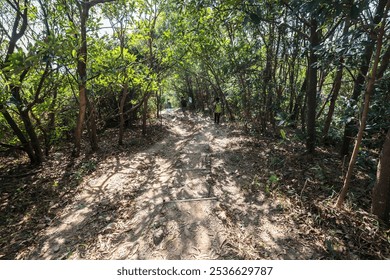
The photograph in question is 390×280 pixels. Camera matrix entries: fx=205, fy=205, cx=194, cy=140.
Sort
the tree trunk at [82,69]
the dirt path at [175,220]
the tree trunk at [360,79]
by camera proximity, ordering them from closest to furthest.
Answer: the dirt path at [175,220], the tree trunk at [360,79], the tree trunk at [82,69]

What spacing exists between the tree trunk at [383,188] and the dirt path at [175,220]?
4.41ft

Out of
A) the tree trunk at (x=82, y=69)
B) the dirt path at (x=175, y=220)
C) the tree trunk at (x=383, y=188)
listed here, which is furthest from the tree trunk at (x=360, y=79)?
the tree trunk at (x=82, y=69)

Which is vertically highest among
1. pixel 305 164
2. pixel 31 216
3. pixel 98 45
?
pixel 98 45

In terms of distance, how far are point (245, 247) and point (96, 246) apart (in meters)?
2.30

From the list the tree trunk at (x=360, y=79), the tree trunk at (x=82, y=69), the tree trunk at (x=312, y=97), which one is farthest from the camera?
the tree trunk at (x=82, y=69)

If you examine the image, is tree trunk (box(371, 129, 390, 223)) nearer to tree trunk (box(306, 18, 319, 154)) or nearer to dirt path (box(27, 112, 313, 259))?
dirt path (box(27, 112, 313, 259))

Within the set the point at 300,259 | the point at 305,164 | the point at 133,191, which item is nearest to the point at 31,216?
the point at 133,191

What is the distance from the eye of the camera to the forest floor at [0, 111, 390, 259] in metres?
2.97

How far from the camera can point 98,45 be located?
6223 mm

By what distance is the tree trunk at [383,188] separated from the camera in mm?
2996

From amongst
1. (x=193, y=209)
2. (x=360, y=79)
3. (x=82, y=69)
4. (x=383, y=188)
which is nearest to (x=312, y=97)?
(x=360, y=79)

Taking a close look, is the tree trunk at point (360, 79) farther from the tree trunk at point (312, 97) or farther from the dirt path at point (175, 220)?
the dirt path at point (175, 220)
